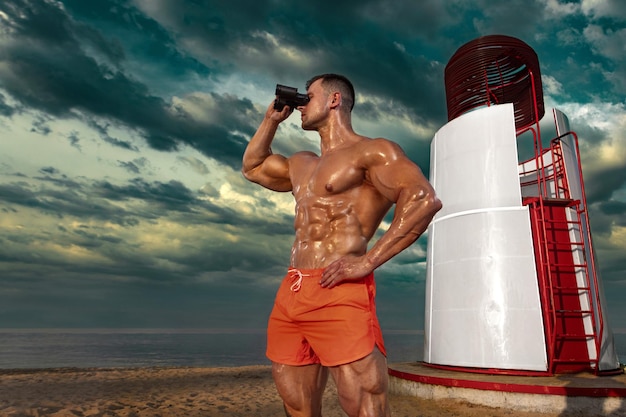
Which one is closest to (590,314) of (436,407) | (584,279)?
(584,279)

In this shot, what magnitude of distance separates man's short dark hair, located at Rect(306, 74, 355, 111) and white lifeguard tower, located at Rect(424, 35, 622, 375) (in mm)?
7034

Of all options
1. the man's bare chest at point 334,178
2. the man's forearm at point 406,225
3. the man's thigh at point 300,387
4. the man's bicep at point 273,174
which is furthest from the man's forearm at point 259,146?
the man's thigh at point 300,387

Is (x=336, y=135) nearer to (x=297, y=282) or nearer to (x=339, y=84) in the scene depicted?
(x=339, y=84)

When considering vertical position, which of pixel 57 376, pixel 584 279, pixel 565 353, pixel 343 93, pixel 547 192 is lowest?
pixel 57 376

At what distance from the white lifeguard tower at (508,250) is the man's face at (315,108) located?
7.16 meters

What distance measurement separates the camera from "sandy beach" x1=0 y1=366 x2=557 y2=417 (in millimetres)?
8992

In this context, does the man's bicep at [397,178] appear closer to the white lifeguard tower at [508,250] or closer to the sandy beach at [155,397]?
the sandy beach at [155,397]

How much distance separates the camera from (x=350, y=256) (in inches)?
111

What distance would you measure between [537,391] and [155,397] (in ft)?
A: 30.8

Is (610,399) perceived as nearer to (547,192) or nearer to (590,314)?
(590,314)

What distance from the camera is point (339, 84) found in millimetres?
3451

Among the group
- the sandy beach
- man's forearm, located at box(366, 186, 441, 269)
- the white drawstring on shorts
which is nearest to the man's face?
man's forearm, located at box(366, 186, 441, 269)

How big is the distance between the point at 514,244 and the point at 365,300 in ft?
24.8

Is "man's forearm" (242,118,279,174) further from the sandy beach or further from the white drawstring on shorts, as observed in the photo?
the sandy beach
